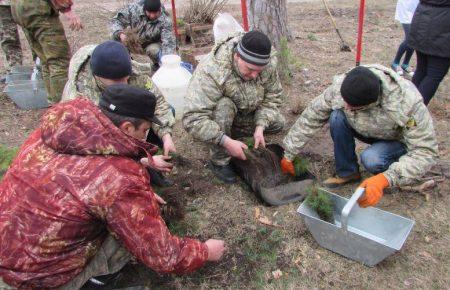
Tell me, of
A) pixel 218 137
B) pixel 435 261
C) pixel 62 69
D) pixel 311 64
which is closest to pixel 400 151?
pixel 435 261

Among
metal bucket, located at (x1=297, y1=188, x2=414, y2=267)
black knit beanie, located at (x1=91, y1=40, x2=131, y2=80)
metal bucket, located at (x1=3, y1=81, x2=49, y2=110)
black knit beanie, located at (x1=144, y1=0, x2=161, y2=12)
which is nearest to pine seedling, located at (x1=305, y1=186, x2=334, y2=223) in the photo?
metal bucket, located at (x1=297, y1=188, x2=414, y2=267)

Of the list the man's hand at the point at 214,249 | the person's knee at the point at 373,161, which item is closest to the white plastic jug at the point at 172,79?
the person's knee at the point at 373,161

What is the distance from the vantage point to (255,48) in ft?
9.07

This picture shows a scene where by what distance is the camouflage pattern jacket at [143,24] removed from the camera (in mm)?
4828

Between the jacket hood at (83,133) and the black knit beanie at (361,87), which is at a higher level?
the jacket hood at (83,133)

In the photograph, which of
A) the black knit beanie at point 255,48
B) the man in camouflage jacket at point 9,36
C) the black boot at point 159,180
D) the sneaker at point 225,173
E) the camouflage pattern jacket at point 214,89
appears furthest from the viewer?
the man in camouflage jacket at point 9,36

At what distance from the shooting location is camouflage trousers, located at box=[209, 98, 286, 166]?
3195 mm

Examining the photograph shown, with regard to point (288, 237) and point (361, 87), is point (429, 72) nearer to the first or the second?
point (361, 87)

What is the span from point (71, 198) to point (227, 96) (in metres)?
1.80

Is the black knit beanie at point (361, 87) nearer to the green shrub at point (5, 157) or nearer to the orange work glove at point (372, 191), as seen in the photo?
the orange work glove at point (372, 191)

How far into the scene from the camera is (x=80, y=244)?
6.15ft

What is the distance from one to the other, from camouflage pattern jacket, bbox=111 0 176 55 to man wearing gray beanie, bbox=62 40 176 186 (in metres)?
1.61

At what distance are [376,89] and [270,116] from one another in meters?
1.07

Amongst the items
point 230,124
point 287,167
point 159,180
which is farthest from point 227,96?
point 159,180
